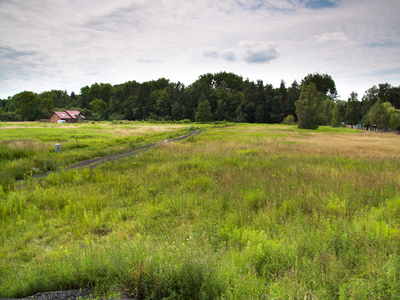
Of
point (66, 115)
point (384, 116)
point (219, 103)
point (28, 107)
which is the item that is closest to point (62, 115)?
point (66, 115)

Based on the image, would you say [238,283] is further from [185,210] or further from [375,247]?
[185,210]

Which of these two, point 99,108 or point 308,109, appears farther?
point 99,108

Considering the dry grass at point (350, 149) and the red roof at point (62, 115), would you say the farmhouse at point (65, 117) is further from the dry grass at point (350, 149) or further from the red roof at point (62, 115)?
the dry grass at point (350, 149)

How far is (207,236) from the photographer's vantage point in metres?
4.12

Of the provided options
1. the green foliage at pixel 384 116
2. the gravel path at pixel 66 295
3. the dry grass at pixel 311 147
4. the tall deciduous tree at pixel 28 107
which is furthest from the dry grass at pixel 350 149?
the tall deciduous tree at pixel 28 107

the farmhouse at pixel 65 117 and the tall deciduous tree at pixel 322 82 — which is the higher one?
the tall deciduous tree at pixel 322 82

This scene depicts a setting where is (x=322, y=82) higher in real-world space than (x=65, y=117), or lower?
higher

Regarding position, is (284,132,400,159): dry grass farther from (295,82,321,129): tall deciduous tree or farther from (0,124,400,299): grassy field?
(295,82,321,129): tall deciduous tree

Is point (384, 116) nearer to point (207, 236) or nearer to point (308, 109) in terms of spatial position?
point (308, 109)

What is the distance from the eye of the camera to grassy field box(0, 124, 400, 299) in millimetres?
2869

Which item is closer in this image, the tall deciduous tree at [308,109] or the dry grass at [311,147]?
the dry grass at [311,147]

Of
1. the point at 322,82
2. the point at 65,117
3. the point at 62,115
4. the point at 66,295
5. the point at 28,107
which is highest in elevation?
the point at 322,82

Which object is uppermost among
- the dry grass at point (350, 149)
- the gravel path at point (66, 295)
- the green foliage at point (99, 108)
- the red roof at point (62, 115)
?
the green foliage at point (99, 108)

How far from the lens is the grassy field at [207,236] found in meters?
2.87
